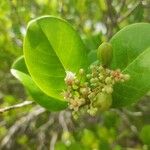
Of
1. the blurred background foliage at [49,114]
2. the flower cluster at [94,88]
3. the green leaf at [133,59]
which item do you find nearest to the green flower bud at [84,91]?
the flower cluster at [94,88]

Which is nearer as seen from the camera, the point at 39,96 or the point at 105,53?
the point at 105,53

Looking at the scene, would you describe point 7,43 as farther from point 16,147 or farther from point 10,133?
point 16,147

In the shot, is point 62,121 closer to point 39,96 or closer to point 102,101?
point 39,96

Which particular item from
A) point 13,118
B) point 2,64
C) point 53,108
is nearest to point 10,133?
point 13,118

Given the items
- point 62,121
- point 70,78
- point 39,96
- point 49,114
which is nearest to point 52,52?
point 70,78

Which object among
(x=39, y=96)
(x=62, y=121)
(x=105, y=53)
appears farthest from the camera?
(x=62, y=121)

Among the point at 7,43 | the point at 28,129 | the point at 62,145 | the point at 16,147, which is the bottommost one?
the point at 16,147

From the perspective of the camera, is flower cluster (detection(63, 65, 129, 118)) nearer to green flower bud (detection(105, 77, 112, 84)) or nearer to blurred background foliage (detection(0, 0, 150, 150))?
green flower bud (detection(105, 77, 112, 84))
